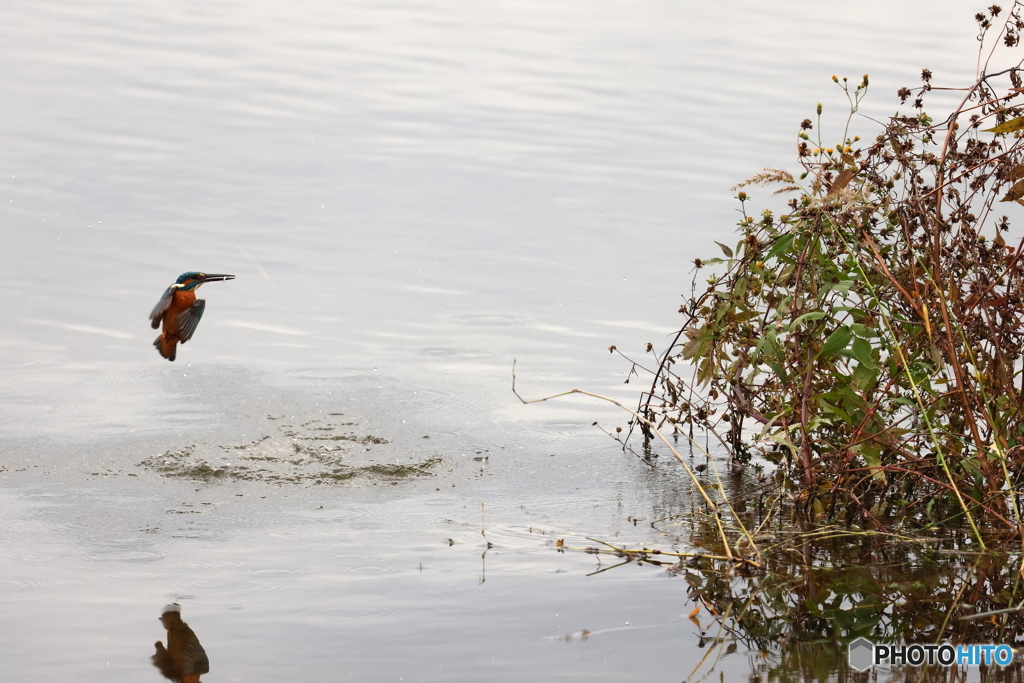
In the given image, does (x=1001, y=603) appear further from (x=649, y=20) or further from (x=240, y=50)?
(x=649, y=20)

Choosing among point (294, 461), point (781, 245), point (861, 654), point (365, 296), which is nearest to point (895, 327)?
point (781, 245)

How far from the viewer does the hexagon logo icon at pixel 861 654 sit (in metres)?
3.41

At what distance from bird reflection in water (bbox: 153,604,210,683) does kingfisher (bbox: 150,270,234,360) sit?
83.4 inches

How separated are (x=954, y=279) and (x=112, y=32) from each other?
46.4 ft

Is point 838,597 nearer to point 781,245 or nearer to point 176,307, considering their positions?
point 781,245

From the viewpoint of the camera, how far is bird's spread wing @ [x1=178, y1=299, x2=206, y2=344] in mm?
5562

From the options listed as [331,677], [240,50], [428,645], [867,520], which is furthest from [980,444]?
[240,50]

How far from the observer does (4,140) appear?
11172 millimetres

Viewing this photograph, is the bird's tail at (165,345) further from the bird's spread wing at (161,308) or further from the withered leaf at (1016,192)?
the withered leaf at (1016,192)

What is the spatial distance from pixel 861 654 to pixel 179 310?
3.40m

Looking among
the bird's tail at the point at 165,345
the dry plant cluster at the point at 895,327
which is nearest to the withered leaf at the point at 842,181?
the dry plant cluster at the point at 895,327

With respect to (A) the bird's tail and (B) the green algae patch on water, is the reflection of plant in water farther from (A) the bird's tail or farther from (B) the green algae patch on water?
(A) the bird's tail

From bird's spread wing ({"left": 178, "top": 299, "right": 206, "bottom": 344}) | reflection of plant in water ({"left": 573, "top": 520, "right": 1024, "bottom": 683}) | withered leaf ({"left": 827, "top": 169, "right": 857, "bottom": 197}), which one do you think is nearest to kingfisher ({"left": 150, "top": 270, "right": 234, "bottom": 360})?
bird's spread wing ({"left": 178, "top": 299, "right": 206, "bottom": 344})

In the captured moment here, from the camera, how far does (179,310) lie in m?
5.56
